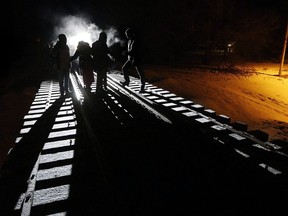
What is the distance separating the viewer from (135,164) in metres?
4.31

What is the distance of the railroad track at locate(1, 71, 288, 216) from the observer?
3453 mm

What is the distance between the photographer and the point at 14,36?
29344mm

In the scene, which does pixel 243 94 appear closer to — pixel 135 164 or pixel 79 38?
pixel 135 164

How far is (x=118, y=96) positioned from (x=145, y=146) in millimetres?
4184

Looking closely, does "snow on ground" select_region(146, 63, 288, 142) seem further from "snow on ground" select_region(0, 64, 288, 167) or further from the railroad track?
the railroad track

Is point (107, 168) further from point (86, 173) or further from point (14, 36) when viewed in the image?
point (14, 36)

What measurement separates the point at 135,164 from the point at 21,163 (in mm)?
1972

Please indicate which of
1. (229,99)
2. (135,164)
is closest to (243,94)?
(229,99)

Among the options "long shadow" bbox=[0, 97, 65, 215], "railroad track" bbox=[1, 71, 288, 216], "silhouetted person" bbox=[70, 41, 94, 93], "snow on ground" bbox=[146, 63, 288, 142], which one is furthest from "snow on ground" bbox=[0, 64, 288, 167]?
"silhouetted person" bbox=[70, 41, 94, 93]

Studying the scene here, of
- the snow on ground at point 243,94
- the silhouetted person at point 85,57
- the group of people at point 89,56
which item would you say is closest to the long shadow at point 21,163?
the group of people at point 89,56

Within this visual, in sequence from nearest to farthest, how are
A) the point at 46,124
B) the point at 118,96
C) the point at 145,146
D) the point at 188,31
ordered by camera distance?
the point at 145,146
the point at 46,124
the point at 118,96
the point at 188,31

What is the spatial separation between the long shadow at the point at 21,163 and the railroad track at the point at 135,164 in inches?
0.6

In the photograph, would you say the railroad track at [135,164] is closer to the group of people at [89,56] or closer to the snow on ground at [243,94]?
the group of people at [89,56]

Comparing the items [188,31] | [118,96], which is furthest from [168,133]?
[188,31]
